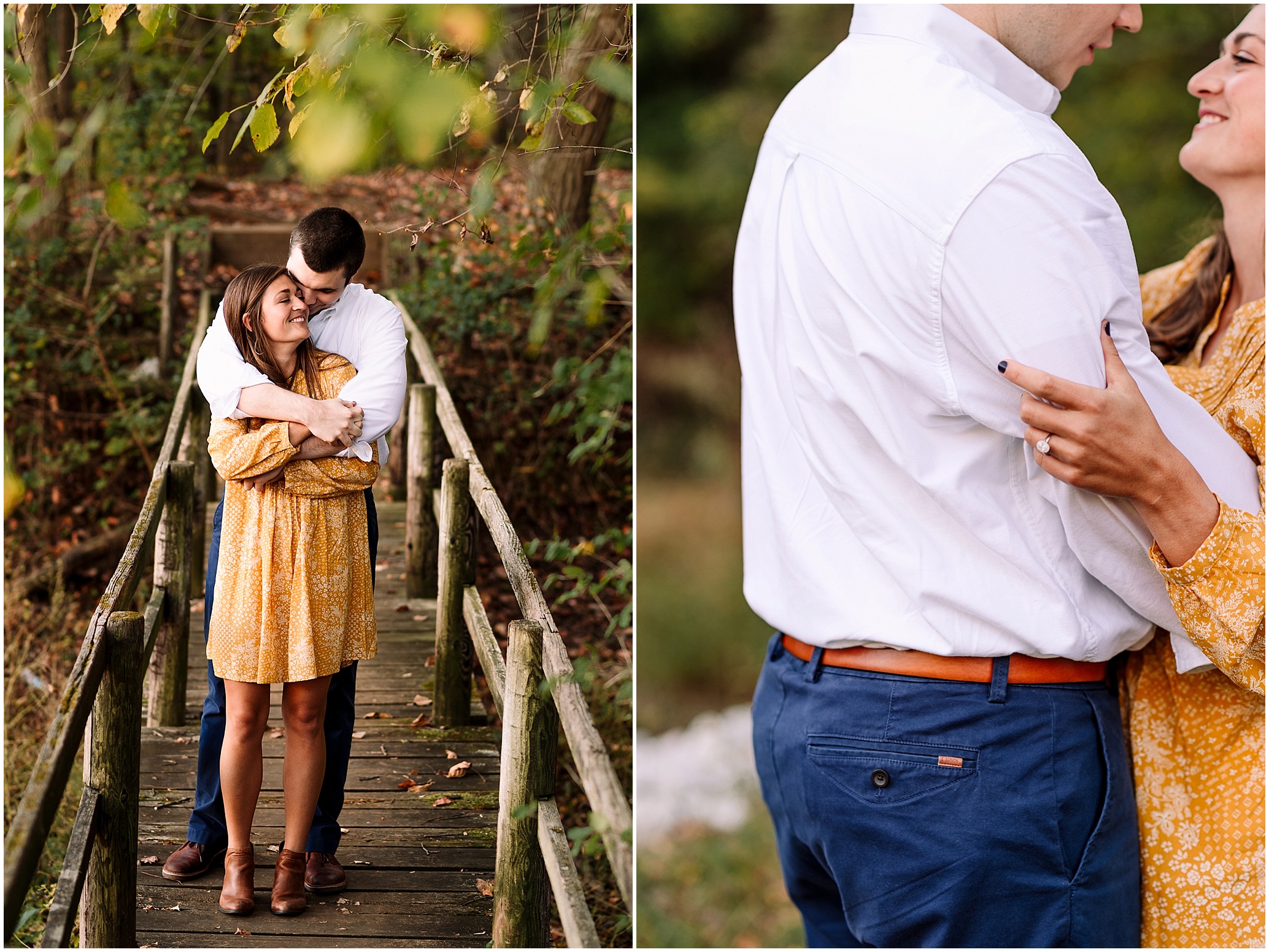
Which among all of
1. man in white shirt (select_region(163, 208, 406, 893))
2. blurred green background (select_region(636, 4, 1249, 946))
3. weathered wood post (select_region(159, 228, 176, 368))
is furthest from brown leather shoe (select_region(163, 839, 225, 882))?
weathered wood post (select_region(159, 228, 176, 368))

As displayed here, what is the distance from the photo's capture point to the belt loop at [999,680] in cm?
146

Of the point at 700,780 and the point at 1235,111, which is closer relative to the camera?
the point at 1235,111

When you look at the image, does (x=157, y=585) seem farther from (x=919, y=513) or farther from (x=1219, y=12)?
(x=1219, y=12)

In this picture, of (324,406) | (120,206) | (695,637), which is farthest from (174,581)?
(695,637)

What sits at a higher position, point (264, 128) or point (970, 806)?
point (264, 128)

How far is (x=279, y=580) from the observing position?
2.01 meters

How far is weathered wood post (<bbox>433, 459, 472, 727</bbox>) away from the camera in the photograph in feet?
9.45

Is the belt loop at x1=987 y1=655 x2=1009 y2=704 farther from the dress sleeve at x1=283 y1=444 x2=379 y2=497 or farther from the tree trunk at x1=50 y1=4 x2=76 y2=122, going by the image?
the tree trunk at x1=50 y1=4 x2=76 y2=122

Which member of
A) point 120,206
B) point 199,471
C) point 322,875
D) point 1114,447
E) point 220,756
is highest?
point 120,206

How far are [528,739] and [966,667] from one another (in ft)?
3.32

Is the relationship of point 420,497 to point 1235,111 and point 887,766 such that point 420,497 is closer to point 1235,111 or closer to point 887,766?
point 887,766

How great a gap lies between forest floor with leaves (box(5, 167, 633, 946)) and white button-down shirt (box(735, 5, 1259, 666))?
2.11 metres

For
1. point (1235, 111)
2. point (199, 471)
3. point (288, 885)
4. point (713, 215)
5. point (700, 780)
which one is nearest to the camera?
point (1235, 111)

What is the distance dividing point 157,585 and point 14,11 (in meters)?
1.38
